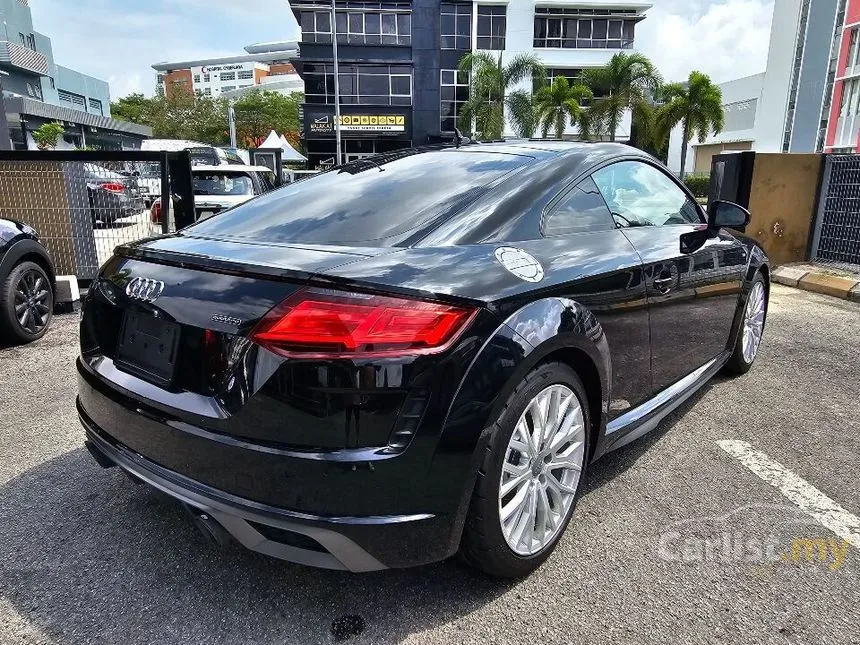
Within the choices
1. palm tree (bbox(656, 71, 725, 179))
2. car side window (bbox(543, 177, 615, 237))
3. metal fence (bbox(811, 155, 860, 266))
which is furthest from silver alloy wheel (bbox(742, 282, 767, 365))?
→ palm tree (bbox(656, 71, 725, 179))

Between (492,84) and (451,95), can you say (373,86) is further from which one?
(492,84)

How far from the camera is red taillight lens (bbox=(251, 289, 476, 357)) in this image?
1677 millimetres

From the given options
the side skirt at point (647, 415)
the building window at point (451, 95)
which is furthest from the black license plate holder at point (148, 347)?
the building window at point (451, 95)

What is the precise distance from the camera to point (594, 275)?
238 cm

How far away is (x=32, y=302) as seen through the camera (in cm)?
511

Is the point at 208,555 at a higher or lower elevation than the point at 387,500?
lower

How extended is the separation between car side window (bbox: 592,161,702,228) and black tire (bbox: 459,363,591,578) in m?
1.05

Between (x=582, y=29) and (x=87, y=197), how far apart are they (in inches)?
1765

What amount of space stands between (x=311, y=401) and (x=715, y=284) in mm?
2596

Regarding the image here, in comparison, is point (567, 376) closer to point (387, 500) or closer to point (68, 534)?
point (387, 500)

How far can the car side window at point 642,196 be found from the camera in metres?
2.84

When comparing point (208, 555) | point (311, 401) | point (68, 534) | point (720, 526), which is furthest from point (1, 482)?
point (720, 526)

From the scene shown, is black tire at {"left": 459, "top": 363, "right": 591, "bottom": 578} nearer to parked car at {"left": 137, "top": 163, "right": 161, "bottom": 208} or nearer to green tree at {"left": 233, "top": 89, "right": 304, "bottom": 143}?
parked car at {"left": 137, "top": 163, "right": 161, "bottom": 208}

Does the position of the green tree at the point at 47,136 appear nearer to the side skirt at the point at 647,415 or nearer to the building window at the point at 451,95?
the building window at the point at 451,95
